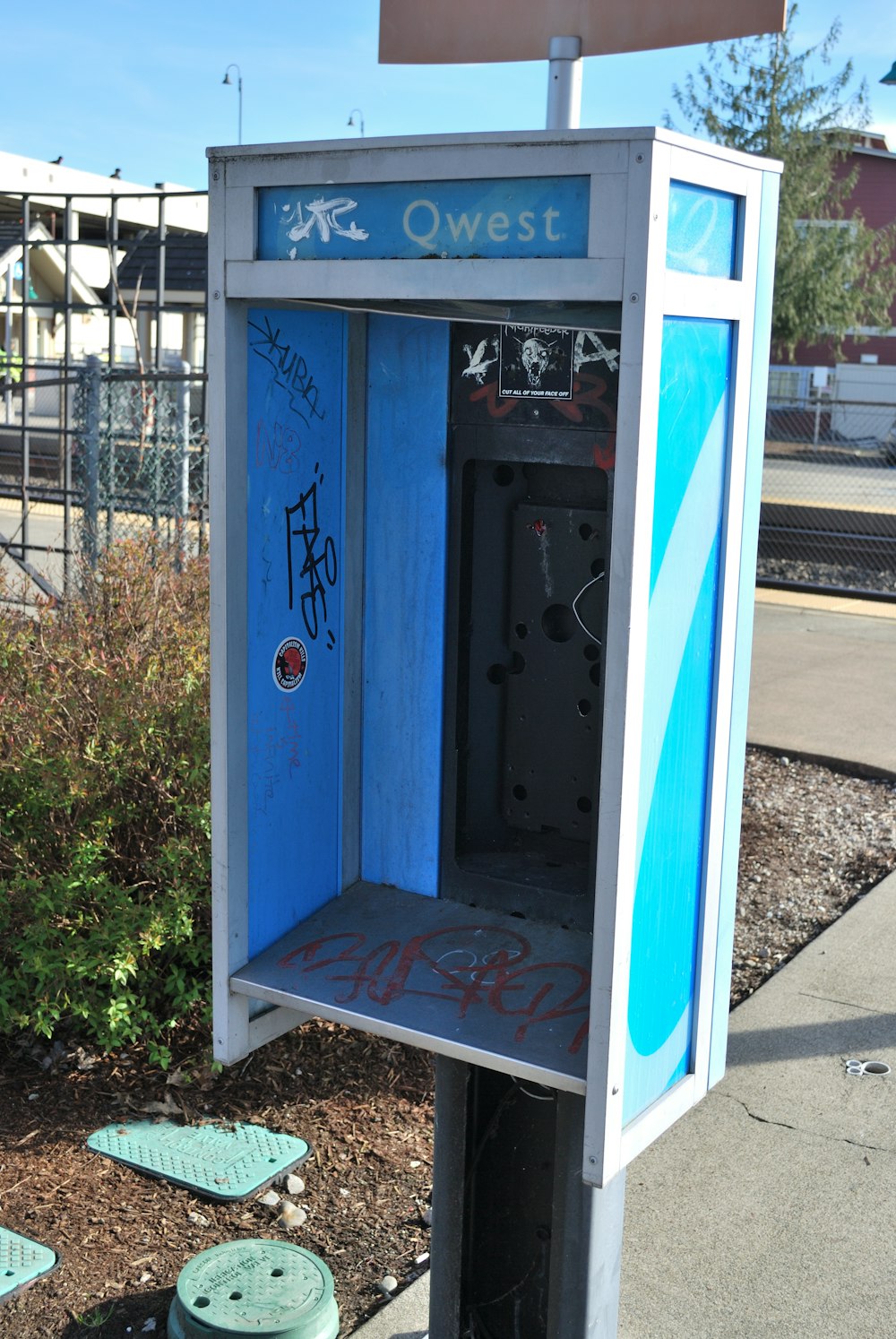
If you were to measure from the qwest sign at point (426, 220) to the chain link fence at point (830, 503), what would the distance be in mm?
9850

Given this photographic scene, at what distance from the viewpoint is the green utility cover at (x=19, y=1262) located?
9.36 ft

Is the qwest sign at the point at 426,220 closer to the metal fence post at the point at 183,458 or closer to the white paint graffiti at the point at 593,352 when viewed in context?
the white paint graffiti at the point at 593,352

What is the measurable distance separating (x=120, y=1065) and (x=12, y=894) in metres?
0.55

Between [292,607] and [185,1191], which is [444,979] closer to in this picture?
[292,607]

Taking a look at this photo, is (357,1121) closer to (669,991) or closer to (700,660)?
(669,991)

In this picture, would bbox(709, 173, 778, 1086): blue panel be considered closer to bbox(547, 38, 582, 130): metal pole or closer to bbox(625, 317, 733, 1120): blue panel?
bbox(625, 317, 733, 1120): blue panel

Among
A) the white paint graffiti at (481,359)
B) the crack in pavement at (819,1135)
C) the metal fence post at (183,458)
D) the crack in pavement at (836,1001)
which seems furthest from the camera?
the metal fence post at (183,458)

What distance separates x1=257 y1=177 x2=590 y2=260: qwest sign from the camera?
1852 millimetres

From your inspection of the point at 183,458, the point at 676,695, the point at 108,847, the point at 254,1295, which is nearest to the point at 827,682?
the point at 183,458

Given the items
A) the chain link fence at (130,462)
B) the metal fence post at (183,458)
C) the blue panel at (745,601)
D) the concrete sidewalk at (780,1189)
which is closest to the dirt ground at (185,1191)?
the concrete sidewalk at (780,1189)

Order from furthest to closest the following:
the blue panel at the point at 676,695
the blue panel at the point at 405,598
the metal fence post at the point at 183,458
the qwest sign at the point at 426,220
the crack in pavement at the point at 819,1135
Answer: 1. the metal fence post at the point at 183,458
2. the crack in pavement at the point at 819,1135
3. the blue panel at the point at 405,598
4. the blue panel at the point at 676,695
5. the qwest sign at the point at 426,220

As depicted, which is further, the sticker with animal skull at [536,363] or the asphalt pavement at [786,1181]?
the asphalt pavement at [786,1181]

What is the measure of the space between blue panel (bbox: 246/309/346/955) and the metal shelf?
0.31 ft

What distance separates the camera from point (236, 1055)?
246 cm
